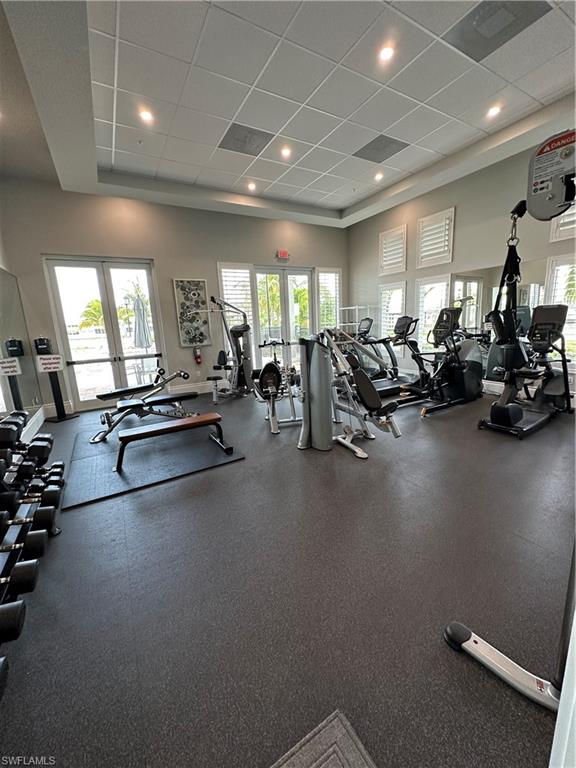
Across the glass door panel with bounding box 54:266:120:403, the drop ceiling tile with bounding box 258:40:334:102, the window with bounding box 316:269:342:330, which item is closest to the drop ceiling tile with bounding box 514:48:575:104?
the drop ceiling tile with bounding box 258:40:334:102

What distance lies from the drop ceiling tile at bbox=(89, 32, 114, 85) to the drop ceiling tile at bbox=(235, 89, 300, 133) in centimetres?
129

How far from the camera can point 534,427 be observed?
3502mm

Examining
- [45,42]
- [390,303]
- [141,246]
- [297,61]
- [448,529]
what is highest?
[297,61]

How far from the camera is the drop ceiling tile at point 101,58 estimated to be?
8.39 feet

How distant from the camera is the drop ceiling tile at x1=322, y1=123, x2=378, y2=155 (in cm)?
397

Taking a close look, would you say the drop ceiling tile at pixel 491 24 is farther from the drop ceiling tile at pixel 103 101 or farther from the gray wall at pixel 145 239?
the gray wall at pixel 145 239

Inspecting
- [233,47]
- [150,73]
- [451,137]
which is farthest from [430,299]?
[150,73]

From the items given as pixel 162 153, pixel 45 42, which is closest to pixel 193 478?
pixel 45 42

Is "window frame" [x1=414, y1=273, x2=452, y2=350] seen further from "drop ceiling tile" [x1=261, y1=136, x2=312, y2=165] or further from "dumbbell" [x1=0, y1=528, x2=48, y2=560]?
"dumbbell" [x1=0, y1=528, x2=48, y2=560]

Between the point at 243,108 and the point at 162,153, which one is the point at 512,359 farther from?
the point at 162,153

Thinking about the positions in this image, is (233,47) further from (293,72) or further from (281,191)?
(281,191)

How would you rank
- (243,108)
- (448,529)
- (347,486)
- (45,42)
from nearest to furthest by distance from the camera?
(448,529)
(45,42)
(347,486)
(243,108)

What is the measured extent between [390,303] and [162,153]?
16.6ft

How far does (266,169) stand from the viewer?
4.88m
